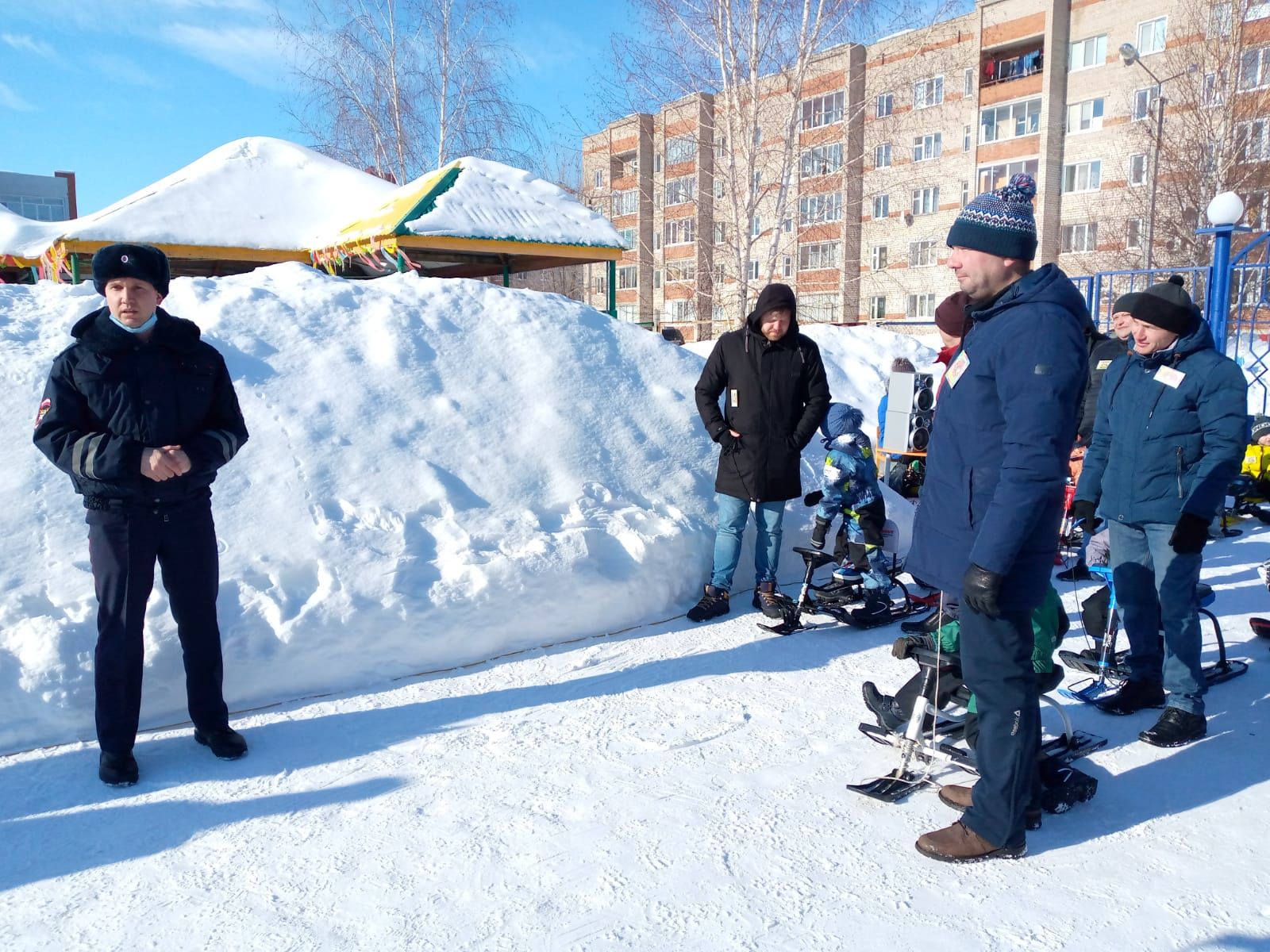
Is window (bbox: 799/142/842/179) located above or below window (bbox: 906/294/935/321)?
above

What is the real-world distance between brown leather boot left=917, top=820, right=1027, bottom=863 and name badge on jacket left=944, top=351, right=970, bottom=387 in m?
1.36

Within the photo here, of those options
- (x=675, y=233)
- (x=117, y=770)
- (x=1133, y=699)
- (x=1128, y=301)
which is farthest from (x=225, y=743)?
(x=675, y=233)

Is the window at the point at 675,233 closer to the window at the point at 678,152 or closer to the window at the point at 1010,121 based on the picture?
the window at the point at 678,152

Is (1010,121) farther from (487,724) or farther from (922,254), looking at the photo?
(487,724)

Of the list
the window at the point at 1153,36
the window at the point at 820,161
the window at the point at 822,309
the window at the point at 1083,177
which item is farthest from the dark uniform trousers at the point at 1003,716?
the window at the point at 1153,36

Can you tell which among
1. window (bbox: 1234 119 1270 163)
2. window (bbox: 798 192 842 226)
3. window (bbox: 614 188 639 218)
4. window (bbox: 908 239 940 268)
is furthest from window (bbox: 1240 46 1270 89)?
window (bbox: 614 188 639 218)

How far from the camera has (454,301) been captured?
6.45 meters

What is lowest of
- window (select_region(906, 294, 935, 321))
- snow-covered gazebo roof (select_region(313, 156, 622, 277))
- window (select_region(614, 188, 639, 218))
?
snow-covered gazebo roof (select_region(313, 156, 622, 277))

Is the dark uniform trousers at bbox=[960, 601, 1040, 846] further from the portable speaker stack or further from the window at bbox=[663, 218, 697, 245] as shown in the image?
the window at bbox=[663, 218, 697, 245]

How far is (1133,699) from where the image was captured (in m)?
3.72

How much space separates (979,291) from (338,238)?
11.1m

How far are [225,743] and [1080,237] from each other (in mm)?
35371

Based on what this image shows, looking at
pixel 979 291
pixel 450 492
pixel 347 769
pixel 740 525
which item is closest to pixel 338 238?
pixel 450 492

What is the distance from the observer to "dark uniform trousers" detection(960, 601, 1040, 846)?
8.31 feet
